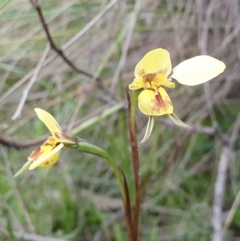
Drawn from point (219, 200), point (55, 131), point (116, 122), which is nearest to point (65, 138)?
point (55, 131)

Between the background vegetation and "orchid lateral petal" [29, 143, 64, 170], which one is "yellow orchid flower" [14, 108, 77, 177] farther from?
the background vegetation

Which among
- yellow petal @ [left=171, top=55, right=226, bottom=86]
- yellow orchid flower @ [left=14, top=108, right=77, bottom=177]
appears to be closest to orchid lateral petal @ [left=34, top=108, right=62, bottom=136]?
yellow orchid flower @ [left=14, top=108, right=77, bottom=177]

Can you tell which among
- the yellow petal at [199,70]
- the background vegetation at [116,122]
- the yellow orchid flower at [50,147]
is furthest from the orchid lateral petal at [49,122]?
the background vegetation at [116,122]

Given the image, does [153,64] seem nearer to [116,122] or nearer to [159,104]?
[159,104]

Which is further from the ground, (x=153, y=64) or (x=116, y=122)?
(x=116, y=122)

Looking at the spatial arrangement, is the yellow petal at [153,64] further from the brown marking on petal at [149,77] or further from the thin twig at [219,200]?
the thin twig at [219,200]

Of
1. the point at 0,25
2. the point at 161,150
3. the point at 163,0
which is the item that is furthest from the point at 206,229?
the point at 0,25
